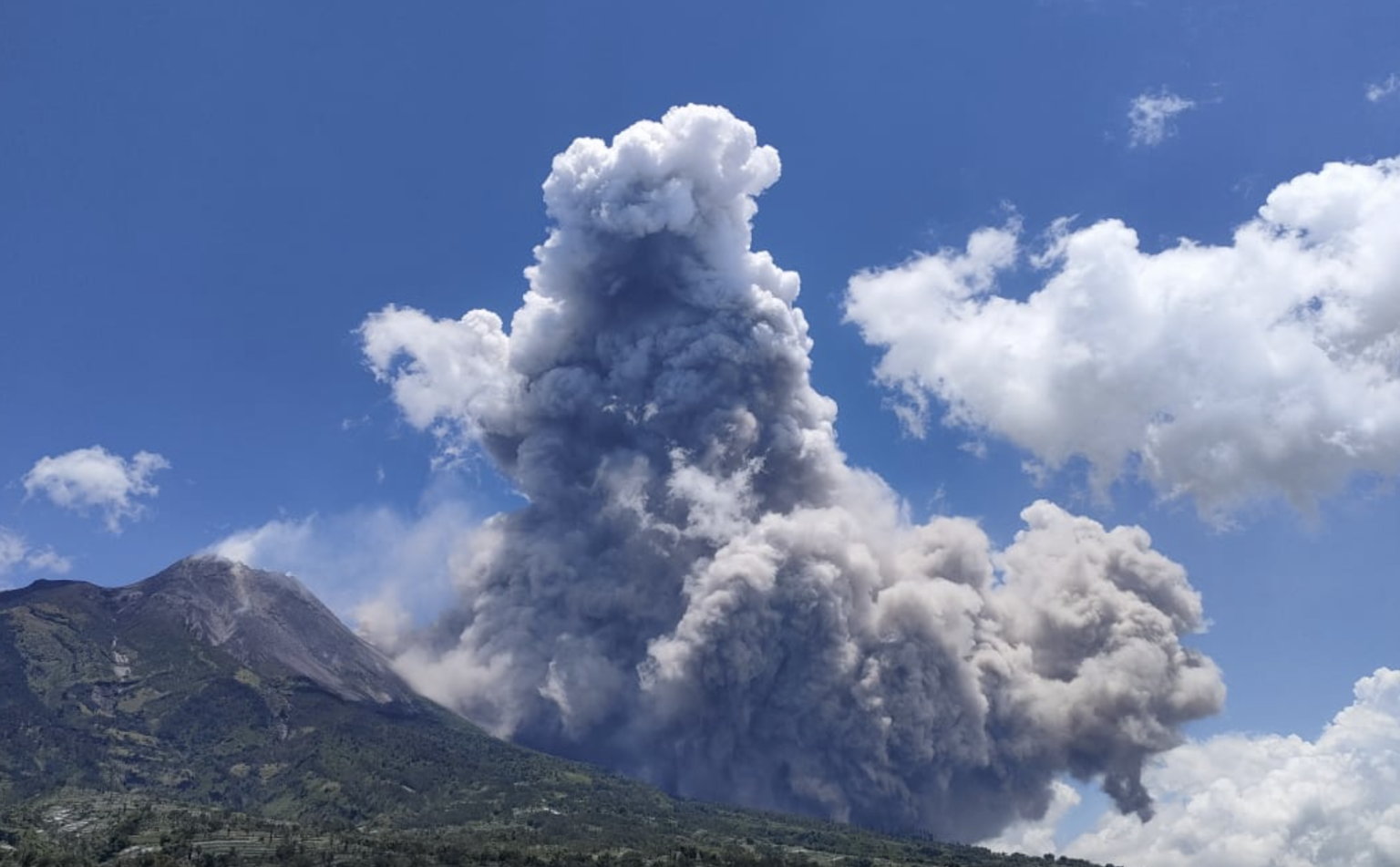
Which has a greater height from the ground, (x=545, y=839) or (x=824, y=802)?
(x=824, y=802)

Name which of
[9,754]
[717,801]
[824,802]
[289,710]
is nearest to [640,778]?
[717,801]

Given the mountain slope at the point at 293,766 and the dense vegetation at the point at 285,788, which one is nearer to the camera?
the dense vegetation at the point at 285,788

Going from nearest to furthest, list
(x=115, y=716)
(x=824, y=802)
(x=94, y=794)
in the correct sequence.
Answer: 1. (x=94, y=794)
2. (x=824, y=802)
3. (x=115, y=716)

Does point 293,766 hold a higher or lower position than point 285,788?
higher

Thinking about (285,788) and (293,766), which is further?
(293,766)

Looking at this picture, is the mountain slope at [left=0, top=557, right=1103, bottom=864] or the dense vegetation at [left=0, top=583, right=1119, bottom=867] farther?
the mountain slope at [left=0, top=557, right=1103, bottom=864]

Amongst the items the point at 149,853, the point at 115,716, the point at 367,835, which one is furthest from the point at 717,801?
the point at 115,716

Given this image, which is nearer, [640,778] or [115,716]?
[640,778]

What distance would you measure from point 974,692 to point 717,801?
36156 mm

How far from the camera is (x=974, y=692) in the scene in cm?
14538

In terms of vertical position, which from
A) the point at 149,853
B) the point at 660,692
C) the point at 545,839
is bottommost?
the point at 149,853

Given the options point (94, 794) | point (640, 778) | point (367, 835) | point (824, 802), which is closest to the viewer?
point (367, 835)

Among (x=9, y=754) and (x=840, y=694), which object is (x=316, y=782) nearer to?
(x=9, y=754)

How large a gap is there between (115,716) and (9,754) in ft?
71.0
